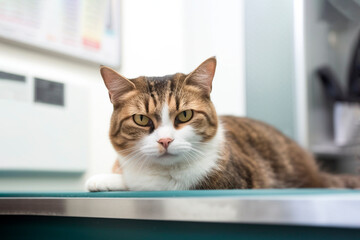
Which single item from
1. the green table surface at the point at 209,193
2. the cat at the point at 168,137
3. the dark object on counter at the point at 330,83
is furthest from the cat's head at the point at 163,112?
the dark object on counter at the point at 330,83

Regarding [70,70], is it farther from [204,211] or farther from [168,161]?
[204,211]

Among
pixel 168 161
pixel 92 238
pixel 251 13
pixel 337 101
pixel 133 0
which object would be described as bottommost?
pixel 92 238

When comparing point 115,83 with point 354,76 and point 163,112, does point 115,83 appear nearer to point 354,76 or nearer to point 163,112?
point 163,112

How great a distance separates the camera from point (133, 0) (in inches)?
49.2

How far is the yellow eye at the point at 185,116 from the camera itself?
0.76m

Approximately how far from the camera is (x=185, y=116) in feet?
2.51

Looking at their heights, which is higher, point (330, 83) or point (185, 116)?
point (330, 83)

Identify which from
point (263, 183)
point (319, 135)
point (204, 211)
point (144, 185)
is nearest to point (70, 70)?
point (144, 185)

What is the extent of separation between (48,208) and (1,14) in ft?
2.39

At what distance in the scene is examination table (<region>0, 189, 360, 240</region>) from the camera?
45cm

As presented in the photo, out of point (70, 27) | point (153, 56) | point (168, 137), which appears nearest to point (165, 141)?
point (168, 137)

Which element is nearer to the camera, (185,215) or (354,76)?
(185,215)

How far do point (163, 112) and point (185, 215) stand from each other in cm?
25

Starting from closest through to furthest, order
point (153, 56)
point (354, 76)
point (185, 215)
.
Answer: point (185, 215)
point (153, 56)
point (354, 76)
